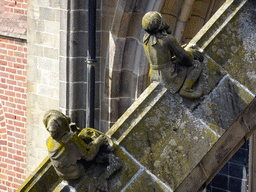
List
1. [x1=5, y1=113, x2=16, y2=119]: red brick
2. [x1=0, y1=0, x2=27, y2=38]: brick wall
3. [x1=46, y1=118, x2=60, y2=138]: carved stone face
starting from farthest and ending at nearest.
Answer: [x1=5, y1=113, x2=16, y2=119]: red brick → [x1=0, y1=0, x2=27, y2=38]: brick wall → [x1=46, y1=118, x2=60, y2=138]: carved stone face

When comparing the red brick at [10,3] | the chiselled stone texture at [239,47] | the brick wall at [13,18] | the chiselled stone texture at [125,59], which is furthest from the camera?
the red brick at [10,3]

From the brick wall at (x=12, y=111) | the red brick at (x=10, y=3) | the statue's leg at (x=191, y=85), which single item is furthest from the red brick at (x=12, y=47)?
the statue's leg at (x=191, y=85)

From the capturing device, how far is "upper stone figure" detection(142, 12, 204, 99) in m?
3.00

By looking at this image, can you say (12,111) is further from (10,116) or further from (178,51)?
(178,51)

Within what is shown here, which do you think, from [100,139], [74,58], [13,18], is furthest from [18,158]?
[100,139]

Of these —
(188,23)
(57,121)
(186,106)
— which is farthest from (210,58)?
(188,23)

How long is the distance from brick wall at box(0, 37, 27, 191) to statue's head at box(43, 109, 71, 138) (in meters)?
3.93

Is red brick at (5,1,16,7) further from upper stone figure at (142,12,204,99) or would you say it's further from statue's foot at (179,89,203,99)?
statue's foot at (179,89,203,99)

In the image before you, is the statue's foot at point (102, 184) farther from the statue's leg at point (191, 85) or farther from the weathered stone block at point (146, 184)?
the statue's leg at point (191, 85)

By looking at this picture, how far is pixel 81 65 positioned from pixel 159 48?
9.24 feet

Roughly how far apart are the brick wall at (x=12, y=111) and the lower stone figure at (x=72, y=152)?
3.92 metres

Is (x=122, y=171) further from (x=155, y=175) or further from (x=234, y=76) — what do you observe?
(x=234, y=76)

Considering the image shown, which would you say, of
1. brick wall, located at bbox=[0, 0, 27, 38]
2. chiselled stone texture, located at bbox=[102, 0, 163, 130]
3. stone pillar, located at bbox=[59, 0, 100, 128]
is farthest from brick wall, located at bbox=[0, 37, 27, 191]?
chiselled stone texture, located at bbox=[102, 0, 163, 130]

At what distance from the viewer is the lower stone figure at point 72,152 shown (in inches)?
108
